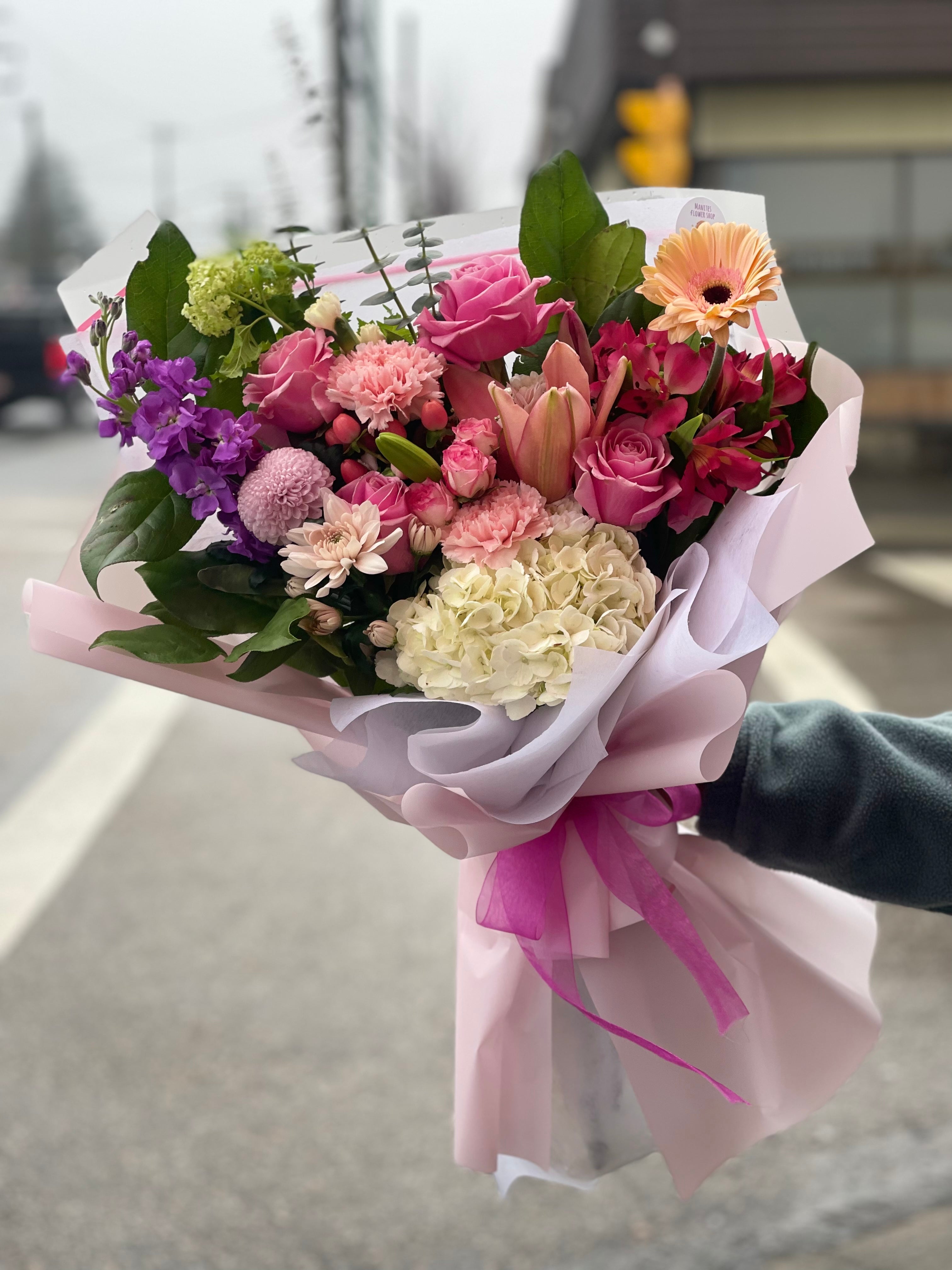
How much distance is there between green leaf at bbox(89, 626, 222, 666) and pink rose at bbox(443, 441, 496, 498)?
0.27 meters

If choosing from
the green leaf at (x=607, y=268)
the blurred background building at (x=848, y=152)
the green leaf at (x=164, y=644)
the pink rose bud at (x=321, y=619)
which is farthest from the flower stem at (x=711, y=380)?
the blurred background building at (x=848, y=152)

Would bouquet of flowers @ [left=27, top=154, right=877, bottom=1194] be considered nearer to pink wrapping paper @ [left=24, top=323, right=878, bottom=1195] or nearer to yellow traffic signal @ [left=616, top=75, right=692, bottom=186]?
pink wrapping paper @ [left=24, top=323, right=878, bottom=1195]

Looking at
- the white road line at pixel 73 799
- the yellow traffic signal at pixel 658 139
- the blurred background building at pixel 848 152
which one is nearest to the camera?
the white road line at pixel 73 799

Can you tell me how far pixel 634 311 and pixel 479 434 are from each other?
0.69ft

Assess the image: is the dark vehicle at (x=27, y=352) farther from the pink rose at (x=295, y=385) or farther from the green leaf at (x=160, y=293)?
the pink rose at (x=295, y=385)

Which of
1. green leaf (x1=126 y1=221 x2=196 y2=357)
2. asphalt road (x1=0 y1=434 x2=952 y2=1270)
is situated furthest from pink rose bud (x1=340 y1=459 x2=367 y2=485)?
asphalt road (x1=0 y1=434 x2=952 y2=1270)

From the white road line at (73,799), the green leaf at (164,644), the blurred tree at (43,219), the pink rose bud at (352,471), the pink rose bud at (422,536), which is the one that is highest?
the pink rose bud at (352,471)

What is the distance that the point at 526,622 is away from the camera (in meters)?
1.05

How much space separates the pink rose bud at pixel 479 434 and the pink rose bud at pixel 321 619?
0.18m

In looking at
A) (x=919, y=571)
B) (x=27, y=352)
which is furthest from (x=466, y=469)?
(x=27, y=352)

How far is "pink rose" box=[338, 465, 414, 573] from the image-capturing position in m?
1.06

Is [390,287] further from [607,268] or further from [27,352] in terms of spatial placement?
[27,352]

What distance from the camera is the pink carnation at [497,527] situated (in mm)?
1048

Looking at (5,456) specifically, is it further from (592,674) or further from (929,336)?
(592,674)
